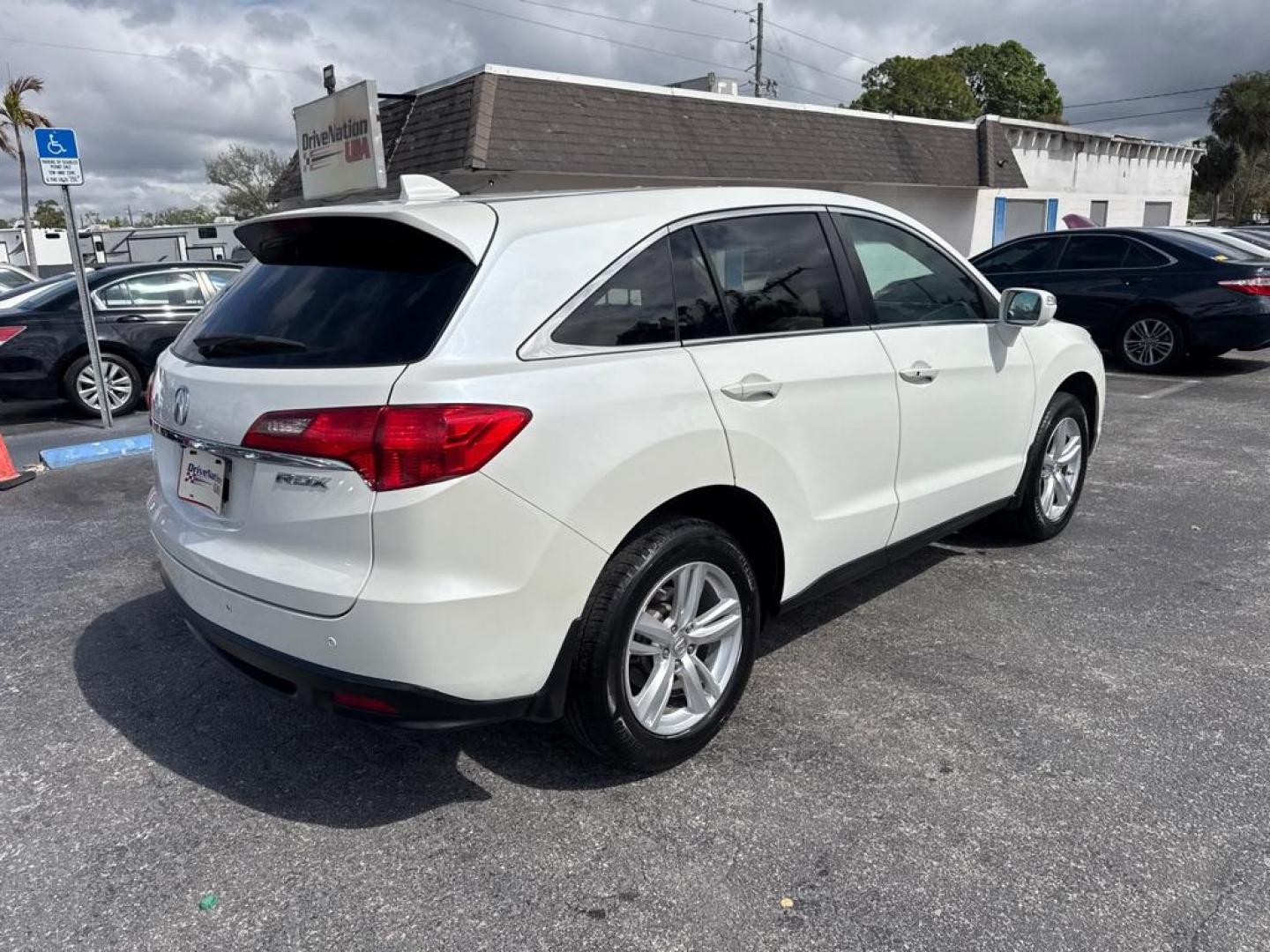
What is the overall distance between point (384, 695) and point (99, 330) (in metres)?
8.28

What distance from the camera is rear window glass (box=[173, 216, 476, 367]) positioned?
2318 mm

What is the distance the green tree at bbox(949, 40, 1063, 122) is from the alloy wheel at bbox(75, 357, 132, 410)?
54464mm

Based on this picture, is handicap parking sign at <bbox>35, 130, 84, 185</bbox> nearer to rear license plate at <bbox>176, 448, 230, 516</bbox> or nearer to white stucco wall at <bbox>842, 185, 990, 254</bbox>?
rear license plate at <bbox>176, 448, 230, 516</bbox>

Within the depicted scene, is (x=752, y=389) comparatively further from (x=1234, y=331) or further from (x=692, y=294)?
(x=1234, y=331)

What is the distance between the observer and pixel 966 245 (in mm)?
23859

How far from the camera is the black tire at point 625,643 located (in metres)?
2.43

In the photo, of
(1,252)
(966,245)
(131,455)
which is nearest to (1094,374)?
(131,455)

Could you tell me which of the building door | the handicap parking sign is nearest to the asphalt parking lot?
the handicap parking sign

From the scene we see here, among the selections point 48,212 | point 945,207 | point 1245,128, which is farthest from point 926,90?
point 48,212

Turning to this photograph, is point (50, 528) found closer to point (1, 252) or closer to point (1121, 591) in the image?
point (1121, 591)

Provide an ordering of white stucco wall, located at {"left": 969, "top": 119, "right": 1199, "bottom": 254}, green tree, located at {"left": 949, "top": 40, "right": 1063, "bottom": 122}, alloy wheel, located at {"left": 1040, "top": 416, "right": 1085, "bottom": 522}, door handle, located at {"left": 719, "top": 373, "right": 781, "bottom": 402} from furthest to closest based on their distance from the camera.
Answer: green tree, located at {"left": 949, "top": 40, "right": 1063, "bottom": 122}
white stucco wall, located at {"left": 969, "top": 119, "right": 1199, "bottom": 254}
alloy wheel, located at {"left": 1040, "top": 416, "right": 1085, "bottom": 522}
door handle, located at {"left": 719, "top": 373, "right": 781, "bottom": 402}

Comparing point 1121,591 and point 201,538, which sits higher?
point 201,538

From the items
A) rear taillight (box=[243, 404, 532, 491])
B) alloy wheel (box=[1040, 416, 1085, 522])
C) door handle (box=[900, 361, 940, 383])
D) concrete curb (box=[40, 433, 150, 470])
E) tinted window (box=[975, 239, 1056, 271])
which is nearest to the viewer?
rear taillight (box=[243, 404, 532, 491])

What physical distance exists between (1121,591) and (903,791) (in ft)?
6.70
